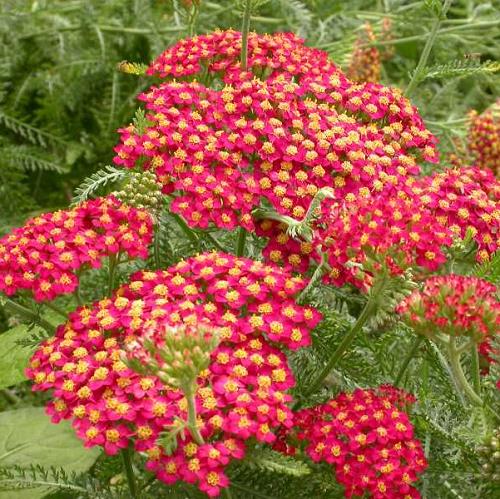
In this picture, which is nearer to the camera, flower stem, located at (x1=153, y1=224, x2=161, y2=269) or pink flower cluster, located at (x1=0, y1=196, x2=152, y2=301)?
pink flower cluster, located at (x1=0, y1=196, x2=152, y2=301)

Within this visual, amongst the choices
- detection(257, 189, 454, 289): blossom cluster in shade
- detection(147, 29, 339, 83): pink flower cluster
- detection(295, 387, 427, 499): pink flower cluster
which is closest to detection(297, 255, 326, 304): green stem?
detection(257, 189, 454, 289): blossom cluster in shade

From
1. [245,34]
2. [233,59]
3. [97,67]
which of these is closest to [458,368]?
[245,34]

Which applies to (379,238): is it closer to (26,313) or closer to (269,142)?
(269,142)

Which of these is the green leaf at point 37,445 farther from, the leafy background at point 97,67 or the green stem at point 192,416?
the green stem at point 192,416

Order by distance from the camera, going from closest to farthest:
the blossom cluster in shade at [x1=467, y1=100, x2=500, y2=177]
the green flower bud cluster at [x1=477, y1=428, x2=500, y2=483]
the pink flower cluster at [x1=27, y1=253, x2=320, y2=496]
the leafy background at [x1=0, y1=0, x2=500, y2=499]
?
the pink flower cluster at [x1=27, y1=253, x2=320, y2=496] < the green flower bud cluster at [x1=477, y1=428, x2=500, y2=483] < the blossom cluster in shade at [x1=467, y1=100, x2=500, y2=177] < the leafy background at [x1=0, y1=0, x2=500, y2=499]

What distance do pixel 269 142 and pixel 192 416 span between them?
923 millimetres

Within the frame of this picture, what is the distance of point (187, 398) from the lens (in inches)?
60.6

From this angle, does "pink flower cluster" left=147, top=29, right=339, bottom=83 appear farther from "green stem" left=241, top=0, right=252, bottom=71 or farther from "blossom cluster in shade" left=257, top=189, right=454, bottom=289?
"blossom cluster in shade" left=257, top=189, right=454, bottom=289

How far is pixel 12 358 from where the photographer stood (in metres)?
2.71

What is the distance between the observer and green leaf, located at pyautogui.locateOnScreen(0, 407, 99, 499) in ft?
7.95

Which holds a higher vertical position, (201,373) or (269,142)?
(269,142)

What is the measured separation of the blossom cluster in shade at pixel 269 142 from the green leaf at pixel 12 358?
0.75m

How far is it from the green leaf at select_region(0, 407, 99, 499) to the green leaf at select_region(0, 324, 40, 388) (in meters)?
0.13

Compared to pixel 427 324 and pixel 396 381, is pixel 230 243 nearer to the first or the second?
pixel 396 381
